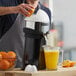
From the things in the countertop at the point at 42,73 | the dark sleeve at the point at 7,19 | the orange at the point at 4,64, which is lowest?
the countertop at the point at 42,73

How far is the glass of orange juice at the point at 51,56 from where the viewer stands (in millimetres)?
1344

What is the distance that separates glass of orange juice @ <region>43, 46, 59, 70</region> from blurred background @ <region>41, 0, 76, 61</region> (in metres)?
2.27

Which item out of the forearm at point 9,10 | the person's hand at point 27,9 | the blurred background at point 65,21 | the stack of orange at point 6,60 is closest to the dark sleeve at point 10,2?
the forearm at point 9,10

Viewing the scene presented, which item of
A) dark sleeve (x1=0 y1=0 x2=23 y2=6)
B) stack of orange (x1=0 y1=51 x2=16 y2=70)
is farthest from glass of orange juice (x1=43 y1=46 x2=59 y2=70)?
dark sleeve (x1=0 y1=0 x2=23 y2=6)

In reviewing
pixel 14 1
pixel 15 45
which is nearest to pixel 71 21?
pixel 14 1

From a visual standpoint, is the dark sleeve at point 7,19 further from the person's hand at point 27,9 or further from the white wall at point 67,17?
the white wall at point 67,17

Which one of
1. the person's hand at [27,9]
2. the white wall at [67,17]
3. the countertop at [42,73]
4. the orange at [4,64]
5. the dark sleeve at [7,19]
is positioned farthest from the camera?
the white wall at [67,17]

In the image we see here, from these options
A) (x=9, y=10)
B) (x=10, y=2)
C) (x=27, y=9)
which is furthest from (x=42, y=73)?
(x=10, y=2)

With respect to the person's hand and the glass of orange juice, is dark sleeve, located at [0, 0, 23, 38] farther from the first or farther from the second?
the glass of orange juice

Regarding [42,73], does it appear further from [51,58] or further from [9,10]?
[9,10]

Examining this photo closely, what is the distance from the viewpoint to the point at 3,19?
1935mm

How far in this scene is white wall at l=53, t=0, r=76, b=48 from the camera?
144 inches

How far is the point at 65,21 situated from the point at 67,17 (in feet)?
0.21

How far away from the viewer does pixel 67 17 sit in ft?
12.2
